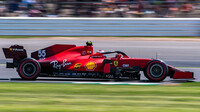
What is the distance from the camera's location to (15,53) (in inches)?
355

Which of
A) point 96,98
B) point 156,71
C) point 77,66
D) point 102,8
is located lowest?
point 96,98

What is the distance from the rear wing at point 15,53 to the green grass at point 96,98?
0.73 m

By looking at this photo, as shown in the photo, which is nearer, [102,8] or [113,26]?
[113,26]

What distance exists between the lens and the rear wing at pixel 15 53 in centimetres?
897

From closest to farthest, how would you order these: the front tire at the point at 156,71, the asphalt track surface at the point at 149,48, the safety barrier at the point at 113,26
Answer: the front tire at the point at 156,71 → the asphalt track surface at the point at 149,48 → the safety barrier at the point at 113,26

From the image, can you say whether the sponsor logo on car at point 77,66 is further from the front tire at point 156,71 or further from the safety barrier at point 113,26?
the safety barrier at point 113,26

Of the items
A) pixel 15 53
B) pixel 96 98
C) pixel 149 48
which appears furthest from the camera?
pixel 149 48

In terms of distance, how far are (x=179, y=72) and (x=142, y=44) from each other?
8.31m

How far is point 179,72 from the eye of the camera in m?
8.63

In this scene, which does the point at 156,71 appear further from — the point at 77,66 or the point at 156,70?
the point at 77,66

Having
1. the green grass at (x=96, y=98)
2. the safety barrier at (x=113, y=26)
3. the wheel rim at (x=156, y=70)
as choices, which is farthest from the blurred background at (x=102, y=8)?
the green grass at (x=96, y=98)

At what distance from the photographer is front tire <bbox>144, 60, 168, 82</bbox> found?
8.55 metres

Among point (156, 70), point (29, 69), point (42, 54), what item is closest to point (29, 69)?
point (29, 69)

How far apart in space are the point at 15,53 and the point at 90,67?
1.85m
